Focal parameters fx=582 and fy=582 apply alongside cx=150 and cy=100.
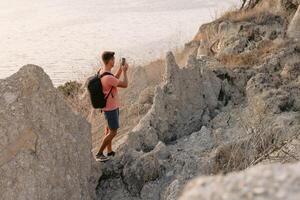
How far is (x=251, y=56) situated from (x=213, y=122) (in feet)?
8.70

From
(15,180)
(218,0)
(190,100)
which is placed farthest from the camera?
(218,0)

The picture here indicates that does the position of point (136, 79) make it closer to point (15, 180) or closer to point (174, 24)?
point (15, 180)

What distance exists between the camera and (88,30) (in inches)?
978

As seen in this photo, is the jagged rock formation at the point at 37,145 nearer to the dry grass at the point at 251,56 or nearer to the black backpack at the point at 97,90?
the black backpack at the point at 97,90

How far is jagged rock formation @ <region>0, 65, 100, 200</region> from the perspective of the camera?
4852 millimetres

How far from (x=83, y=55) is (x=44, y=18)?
7334 millimetres

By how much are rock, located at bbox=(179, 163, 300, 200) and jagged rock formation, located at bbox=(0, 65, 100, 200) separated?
345 cm

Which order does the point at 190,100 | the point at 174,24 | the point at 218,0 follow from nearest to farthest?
the point at 190,100, the point at 174,24, the point at 218,0

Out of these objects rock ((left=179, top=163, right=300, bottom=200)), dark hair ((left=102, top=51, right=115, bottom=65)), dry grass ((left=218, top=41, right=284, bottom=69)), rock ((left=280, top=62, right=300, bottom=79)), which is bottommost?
dry grass ((left=218, top=41, right=284, bottom=69))

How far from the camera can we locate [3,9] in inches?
1195

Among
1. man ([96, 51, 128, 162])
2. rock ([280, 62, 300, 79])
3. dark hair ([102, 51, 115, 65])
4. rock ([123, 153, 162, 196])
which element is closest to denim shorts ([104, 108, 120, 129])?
man ([96, 51, 128, 162])

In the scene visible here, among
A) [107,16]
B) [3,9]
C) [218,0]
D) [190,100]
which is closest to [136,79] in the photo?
[190,100]

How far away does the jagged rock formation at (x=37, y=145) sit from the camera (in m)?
4.85

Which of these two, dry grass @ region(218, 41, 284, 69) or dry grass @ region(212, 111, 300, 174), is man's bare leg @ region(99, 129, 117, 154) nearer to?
dry grass @ region(212, 111, 300, 174)
